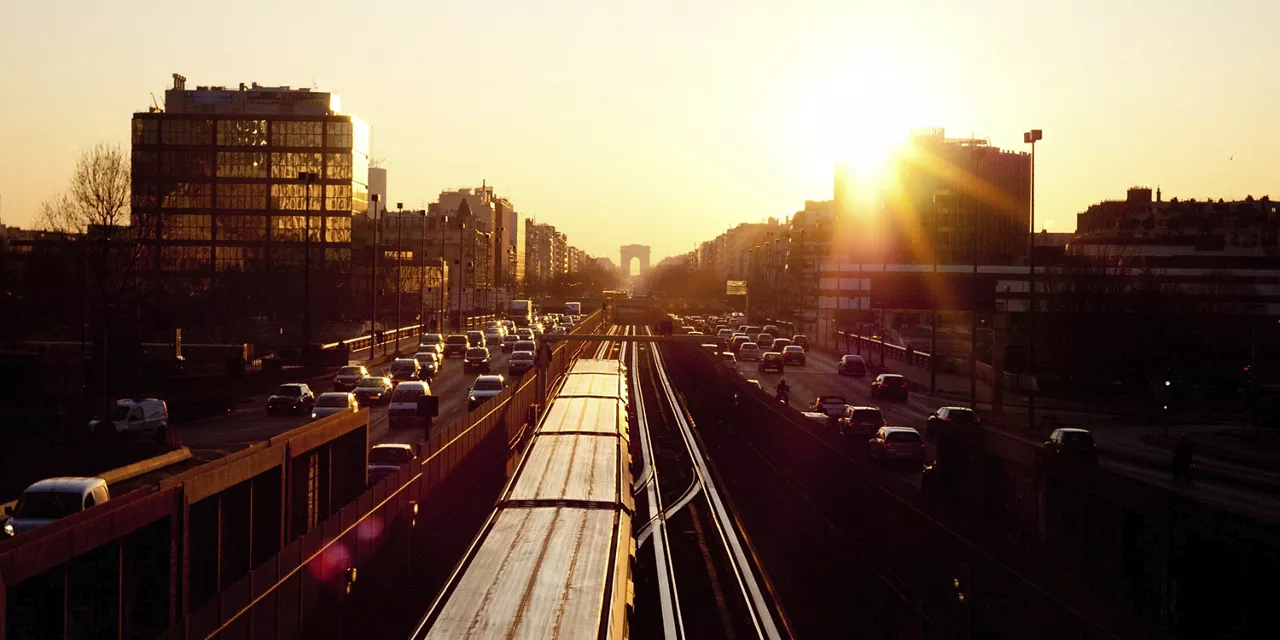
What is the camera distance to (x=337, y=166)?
421ft

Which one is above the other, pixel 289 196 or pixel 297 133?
pixel 297 133

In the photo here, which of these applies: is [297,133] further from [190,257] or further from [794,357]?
[794,357]

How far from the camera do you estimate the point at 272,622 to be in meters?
14.2

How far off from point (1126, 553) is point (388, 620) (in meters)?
10.9

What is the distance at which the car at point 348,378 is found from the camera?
55.3 m

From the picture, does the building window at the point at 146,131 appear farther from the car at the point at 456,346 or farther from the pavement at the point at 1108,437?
the pavement at the point at 1108,437

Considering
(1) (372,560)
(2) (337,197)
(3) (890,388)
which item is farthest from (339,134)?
(1) (372,560)

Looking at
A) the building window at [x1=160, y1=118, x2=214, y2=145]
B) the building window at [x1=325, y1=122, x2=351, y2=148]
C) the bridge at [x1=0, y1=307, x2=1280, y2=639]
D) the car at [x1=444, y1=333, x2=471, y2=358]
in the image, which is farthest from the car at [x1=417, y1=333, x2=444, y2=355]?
the building window at [x1=160, y1=118, x2=214, y2=145]

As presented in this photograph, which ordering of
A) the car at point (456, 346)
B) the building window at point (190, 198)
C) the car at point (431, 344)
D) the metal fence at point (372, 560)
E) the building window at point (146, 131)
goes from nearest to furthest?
the metal fence at point (372, 560) < the car at point (431, 344) < the car at point (456, 346) < the building window at point (190, 198) < the building window at point (146, 131)

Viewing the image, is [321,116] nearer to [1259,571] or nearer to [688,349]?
[688,349]

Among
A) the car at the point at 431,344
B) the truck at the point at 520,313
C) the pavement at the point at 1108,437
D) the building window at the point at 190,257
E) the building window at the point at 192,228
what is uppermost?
the building window at the point at 192,228

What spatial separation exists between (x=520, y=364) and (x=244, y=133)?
7190 centimetres

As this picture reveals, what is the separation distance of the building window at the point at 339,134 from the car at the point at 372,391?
3153 inches

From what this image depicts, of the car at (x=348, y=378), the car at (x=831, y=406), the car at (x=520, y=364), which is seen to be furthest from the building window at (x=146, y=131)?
the car at (x=831, y=406)
